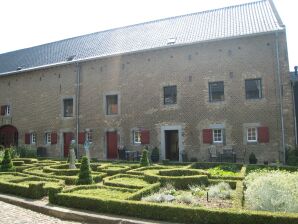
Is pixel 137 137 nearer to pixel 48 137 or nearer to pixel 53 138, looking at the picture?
pixel 53 138

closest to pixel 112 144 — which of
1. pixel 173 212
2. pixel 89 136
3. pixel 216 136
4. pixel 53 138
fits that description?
pixel 89 136

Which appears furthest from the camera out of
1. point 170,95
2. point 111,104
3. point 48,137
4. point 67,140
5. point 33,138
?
point 33,138

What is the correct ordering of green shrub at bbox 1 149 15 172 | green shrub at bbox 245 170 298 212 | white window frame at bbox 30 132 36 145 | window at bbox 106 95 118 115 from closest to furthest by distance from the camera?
1. green shrub at bbox 245 170 298 212
2. green shrub at bbox 1 149 15 172
3. window at bbox 106 95 118 115
4. white window frame at bbox 30 132 36 145

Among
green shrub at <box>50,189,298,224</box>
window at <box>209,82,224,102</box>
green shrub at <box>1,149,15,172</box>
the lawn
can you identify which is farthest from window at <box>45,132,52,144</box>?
green shrub at <box>50,189,298,224</box>

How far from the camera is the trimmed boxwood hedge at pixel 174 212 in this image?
5770 mm

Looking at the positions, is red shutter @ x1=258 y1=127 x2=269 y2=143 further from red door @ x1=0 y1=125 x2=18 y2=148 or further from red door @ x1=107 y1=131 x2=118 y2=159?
red door @ x1=0 y1=125 x2=18 y2=148

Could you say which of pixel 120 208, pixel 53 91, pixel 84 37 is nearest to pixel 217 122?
pixel 120 208

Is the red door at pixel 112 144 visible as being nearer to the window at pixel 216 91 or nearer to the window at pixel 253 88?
the window at pixel 216 91

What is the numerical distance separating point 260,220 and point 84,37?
2454cm

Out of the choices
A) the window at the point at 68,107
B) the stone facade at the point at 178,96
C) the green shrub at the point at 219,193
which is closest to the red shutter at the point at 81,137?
the stone facade at the point at 178,96

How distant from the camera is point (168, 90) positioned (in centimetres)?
1972

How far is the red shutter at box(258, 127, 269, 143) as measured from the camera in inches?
654

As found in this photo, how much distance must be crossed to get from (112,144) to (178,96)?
6.23 m

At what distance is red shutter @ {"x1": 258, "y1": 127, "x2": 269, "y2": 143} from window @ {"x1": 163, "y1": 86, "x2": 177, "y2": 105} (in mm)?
5826
